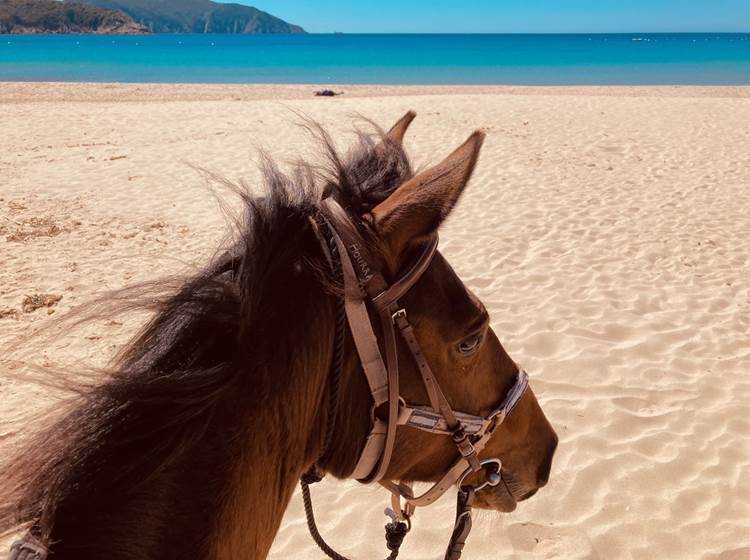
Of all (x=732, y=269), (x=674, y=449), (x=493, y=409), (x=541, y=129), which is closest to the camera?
(x=493, y=409)

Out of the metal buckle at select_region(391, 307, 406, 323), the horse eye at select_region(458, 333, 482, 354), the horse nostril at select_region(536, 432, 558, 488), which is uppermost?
the metal buckle at select_region(391, 307, 406, 323)

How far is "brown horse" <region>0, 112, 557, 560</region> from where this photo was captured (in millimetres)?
1076

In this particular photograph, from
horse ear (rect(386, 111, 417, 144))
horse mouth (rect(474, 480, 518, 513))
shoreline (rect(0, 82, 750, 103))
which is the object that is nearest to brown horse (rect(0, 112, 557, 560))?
horse ear (rect(386, 111, 417, 144))

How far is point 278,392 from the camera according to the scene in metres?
1.20

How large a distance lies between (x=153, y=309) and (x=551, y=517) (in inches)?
114

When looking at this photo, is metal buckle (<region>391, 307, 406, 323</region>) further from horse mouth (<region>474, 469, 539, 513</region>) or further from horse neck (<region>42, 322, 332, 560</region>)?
horse mouth (<region>474, 469, 539, 513</region>)

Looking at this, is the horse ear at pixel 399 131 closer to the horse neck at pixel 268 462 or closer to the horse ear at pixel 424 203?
the horse ear at pixel 424 203

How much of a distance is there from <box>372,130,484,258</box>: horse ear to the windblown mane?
2.7 inches

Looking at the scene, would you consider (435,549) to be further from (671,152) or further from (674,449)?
(671,152)

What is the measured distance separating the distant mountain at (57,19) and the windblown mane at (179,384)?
175947 mm

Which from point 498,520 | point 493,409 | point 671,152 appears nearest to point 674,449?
point 498,520

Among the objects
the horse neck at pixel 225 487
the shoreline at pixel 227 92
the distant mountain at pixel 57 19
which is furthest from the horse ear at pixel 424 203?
the distant mountain at pixel 57 19

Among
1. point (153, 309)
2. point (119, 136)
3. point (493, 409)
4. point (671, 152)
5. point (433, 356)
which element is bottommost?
point (119, 136)

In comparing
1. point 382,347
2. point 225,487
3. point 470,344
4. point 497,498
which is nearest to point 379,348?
point 382,347
